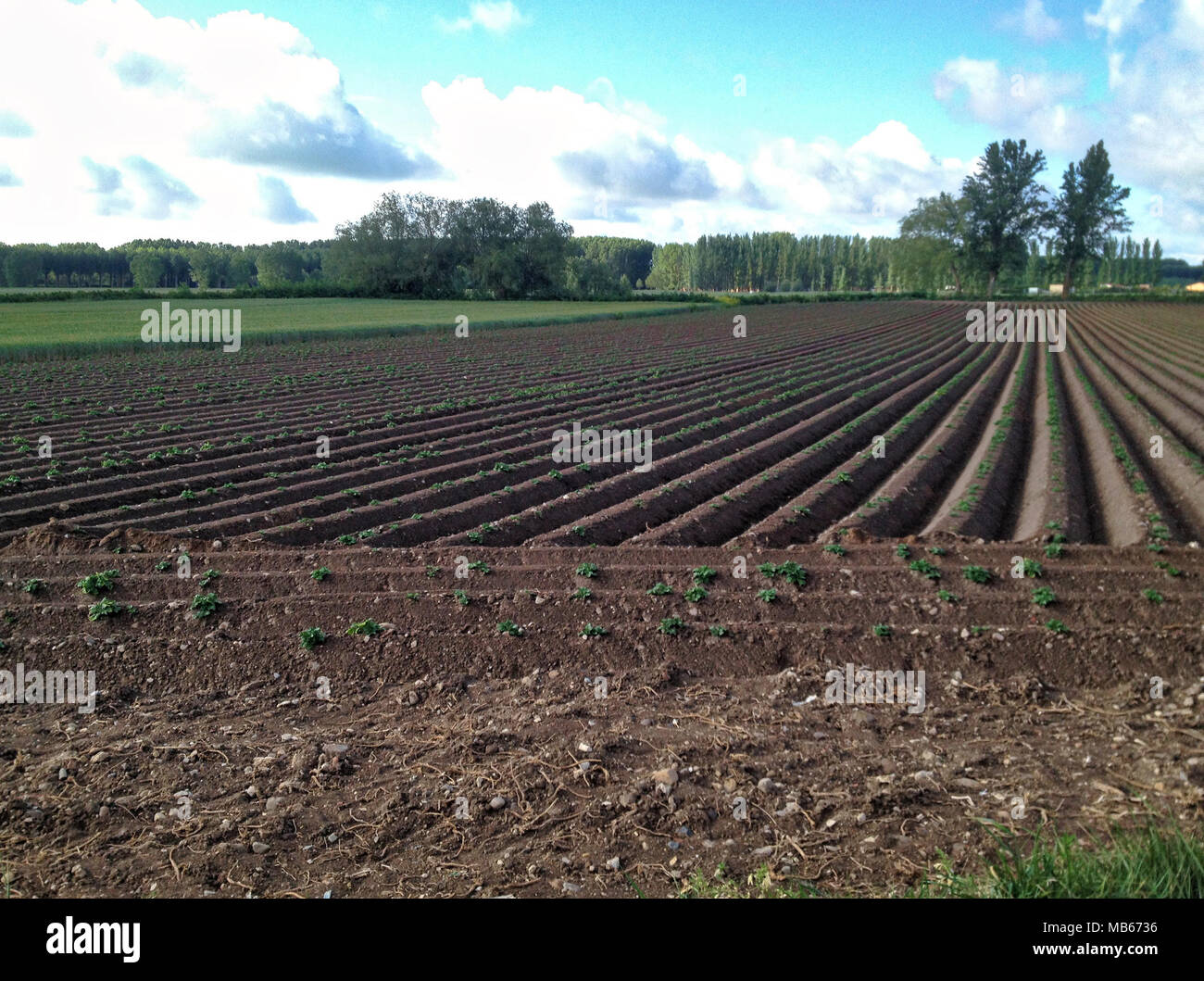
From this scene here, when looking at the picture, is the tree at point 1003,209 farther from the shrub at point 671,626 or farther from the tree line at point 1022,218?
the shrub at point 671,626

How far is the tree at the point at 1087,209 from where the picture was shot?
100562mm

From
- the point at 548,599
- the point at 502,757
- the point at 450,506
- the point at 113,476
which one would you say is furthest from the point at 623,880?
the point at 113,476

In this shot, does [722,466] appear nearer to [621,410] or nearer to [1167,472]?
[621,410]

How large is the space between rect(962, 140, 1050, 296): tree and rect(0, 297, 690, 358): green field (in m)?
49.1

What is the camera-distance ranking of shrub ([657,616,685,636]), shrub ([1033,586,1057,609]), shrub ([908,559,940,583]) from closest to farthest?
shrub ([657,616,685,636]) → shrub ([1033,586,1057,609]) → shrub ([908,559,940,583])

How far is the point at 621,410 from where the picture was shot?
66.2ft

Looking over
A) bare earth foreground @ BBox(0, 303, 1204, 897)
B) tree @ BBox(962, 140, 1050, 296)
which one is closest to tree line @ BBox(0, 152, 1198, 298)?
tree @ BBox(962, 140, 1050, 296)

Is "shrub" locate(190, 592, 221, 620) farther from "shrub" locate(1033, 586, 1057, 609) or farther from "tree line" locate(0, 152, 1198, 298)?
"tree line" locate(0, 152, 1198, 298)

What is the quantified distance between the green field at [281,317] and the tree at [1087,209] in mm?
59007

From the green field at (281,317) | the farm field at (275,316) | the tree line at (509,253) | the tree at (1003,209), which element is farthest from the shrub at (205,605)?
the tree at (1003,209)

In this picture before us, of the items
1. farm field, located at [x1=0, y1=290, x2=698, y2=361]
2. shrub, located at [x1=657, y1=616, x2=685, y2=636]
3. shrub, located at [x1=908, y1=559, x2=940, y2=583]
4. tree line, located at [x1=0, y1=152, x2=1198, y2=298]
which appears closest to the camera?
shrub, located at [x1=657, y1=616, x2=685, y2=636]

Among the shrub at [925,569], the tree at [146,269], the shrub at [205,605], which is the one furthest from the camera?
the tree at [146,269]

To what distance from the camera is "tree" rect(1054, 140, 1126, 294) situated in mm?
100562

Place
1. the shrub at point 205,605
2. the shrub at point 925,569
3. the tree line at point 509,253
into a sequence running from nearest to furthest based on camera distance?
the shrub at point 205,605
the shrub at point 925,569
the tree line at point 509,253
